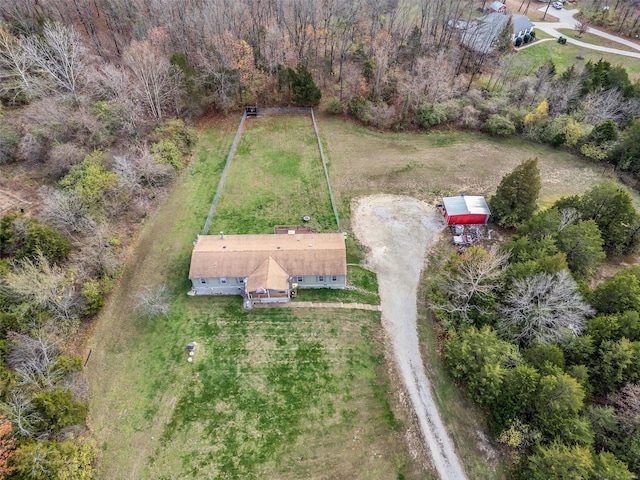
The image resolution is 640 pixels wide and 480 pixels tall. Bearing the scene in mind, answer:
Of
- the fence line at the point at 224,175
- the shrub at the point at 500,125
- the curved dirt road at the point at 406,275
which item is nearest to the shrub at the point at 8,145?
the fence line at the point at 224,175

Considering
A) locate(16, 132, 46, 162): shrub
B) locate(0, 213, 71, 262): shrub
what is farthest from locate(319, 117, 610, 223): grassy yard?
locate(16, 132, 46, 162): shrub

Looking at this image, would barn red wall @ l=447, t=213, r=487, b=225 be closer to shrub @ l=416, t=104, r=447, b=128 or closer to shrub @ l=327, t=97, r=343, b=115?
shrub @ l=416, t=104, r=447, b=128

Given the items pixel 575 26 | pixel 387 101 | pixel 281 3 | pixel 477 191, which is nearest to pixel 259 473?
pixel 477 191

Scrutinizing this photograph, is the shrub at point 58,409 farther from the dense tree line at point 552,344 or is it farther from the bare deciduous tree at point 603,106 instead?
the bare deciduous tree at point 603,106

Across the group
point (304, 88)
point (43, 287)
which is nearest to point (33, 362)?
point (43, 287)

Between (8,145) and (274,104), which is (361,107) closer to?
(274,104)

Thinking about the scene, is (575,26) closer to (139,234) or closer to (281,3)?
(281,3)
